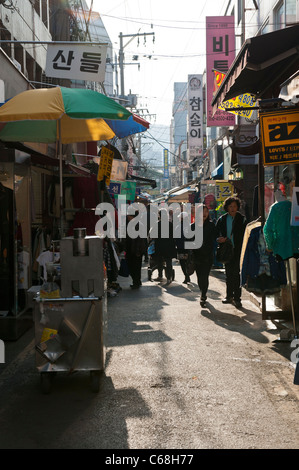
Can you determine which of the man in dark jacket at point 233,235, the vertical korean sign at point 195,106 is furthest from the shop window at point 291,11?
the vertical korean sign at point 195,106

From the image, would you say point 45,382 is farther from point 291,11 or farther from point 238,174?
point 238,174

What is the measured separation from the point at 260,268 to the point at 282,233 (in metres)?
1.07

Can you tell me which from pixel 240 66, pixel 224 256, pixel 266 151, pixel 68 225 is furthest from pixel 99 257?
pixel 68 225

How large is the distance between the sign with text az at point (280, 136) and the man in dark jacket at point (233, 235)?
11.1 ft

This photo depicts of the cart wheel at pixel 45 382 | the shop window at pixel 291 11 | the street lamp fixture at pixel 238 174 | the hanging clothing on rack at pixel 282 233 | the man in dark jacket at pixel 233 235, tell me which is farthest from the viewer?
the street lamp fixture at pixel 238 174

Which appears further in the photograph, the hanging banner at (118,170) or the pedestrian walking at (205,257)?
the hanging banner at (118,170)

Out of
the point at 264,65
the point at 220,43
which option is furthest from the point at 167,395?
the point at 220,43

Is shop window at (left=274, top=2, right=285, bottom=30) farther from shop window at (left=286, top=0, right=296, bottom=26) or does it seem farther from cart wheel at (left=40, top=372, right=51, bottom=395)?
cart wheel at (left=40, top=372, right=51, bottom=395)

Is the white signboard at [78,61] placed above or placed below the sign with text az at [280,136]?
above

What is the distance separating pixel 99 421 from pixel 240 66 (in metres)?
5.02

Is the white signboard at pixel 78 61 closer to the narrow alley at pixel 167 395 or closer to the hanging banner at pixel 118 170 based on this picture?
the narrow alley at pixel 167 395

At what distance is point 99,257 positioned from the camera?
5.59 metres

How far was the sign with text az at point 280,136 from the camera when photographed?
6.65 metres

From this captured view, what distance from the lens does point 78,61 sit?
10.0m
